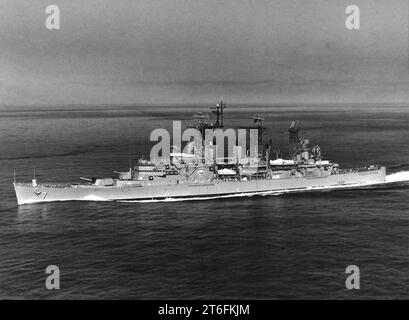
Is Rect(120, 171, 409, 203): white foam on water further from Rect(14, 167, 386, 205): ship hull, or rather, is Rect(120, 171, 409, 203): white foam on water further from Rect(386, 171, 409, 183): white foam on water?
Rect(14, 167, 386, 205): ship hull

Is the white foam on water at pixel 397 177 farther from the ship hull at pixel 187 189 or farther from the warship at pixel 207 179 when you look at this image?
the warship at pixel 207 179

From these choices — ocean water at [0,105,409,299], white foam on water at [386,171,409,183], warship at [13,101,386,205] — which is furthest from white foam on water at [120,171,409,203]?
ocean water at [0,105,409,299]

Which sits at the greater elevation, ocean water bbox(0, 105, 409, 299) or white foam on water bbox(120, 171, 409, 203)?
white foam on water bbox(120, 171, 409, 203)

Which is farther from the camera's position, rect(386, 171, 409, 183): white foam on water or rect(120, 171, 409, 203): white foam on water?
rect(386, 171, 409, 183): white foam on water

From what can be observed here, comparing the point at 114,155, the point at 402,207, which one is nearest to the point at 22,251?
the point at 402,207

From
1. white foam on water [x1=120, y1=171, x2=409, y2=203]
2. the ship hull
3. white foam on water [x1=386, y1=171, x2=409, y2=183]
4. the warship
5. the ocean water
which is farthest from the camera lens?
white foam on water [x1=386, y1=171, x2=409, y2=183]

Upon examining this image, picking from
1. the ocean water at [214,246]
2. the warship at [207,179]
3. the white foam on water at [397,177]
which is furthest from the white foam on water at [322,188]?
the ocean water at [214,246]

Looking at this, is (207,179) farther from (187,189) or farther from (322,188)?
(322,188)
